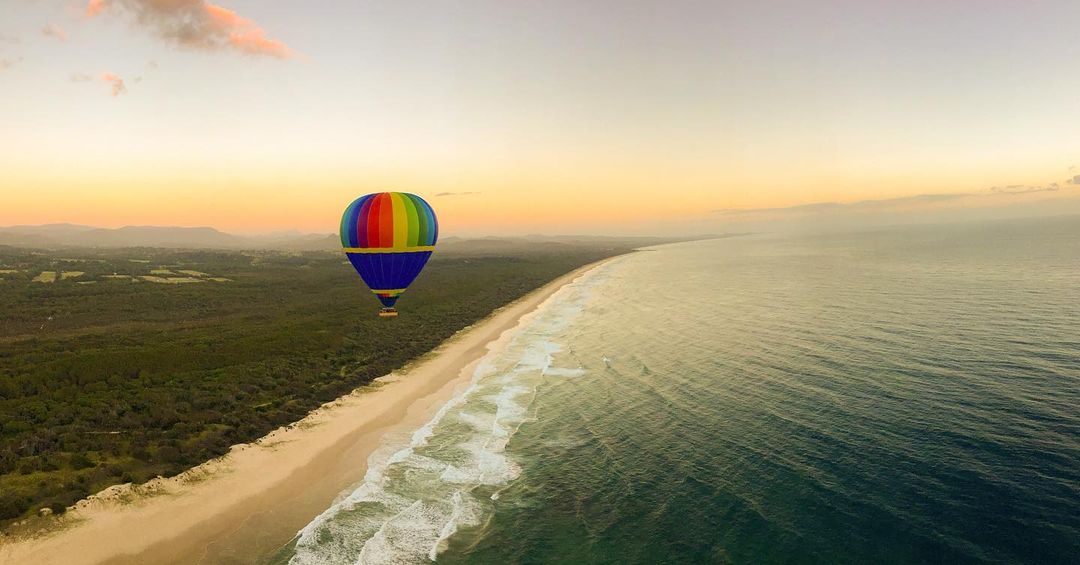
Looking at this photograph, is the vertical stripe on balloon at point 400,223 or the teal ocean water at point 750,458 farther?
the vertical stripe on balloon at point 400,223

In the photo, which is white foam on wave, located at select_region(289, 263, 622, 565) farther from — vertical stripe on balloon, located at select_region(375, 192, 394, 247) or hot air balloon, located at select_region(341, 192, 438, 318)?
vertical stripe on balloon, located at select_region(375, 192, 394, 247)

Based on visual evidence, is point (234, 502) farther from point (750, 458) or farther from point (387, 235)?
point (387, 235)

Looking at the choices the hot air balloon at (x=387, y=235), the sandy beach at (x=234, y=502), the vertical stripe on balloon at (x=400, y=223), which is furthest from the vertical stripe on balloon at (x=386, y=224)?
the sandy beach at (x=234, y=502)

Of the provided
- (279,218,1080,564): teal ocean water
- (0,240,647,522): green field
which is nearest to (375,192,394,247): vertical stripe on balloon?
(0,240,647,522): green field

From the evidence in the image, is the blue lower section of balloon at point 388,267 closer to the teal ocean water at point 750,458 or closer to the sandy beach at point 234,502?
the teal ocean water at point 750,458

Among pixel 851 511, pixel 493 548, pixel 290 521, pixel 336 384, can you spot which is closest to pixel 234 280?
pixel 336 384

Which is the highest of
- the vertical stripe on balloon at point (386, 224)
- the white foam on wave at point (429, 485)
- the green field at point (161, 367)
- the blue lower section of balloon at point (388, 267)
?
the vertical stripe on balloon at point (386, 224)

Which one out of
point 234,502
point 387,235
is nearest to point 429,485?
point 234,502
